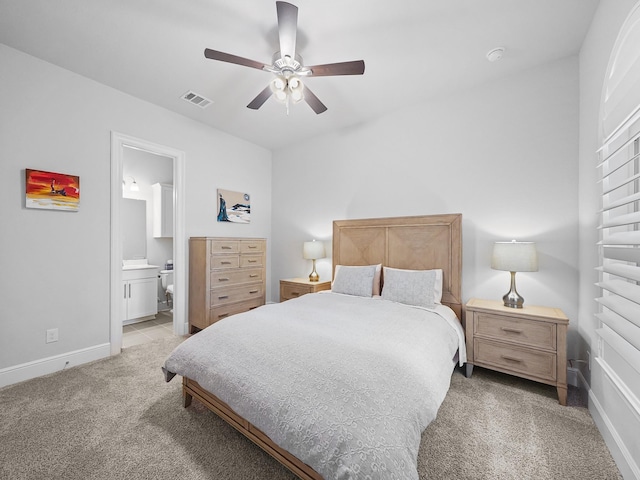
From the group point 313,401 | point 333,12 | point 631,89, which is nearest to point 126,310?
point 313,401

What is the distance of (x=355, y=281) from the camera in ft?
9.79

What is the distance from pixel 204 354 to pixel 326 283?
7.28ft

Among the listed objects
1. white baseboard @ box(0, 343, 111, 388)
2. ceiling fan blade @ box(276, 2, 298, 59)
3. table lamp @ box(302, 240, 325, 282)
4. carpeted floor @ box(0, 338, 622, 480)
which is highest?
ceiling fan blade @ box(276, 2, 298, 59)

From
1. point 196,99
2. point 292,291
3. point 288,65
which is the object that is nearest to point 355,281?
point 292,291

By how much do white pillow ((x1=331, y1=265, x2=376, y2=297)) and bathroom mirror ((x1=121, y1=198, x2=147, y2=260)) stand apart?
145 inches

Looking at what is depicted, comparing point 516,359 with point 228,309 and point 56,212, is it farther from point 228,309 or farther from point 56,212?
point 56,212

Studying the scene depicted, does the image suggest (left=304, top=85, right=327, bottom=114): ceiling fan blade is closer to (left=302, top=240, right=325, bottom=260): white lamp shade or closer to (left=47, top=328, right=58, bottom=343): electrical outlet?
(left=302, top=240, right=325, bottom=260): white lamp shade

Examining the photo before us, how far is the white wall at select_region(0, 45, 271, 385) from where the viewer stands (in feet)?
7.27

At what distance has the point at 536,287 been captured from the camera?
95.7 inches

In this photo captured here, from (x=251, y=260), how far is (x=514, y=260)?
313 centimetres

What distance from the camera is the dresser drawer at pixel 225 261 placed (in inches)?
130

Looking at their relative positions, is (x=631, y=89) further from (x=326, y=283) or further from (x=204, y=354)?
(x=326, y=283)

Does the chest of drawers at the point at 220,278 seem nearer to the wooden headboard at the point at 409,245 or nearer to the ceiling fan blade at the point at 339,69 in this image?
the wooden headboard at the point at 409,245

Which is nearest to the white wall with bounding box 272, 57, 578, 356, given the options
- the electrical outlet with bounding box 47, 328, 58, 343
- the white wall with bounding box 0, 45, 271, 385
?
the white wall with bounding box 0, 45, 271, 385
